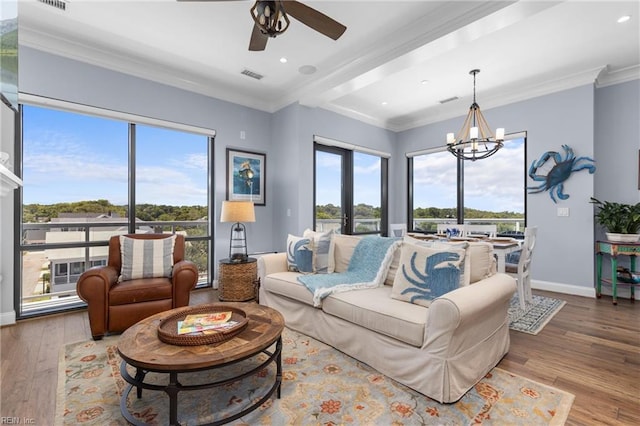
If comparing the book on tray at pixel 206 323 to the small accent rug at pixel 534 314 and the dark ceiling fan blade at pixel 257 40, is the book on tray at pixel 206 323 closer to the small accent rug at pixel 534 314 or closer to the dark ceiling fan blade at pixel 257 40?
the dark ceiling fan blade at pixel 257 40

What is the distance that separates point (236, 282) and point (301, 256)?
1097 mm

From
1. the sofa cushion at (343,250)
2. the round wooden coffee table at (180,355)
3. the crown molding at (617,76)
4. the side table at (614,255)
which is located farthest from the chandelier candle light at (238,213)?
the crown molding at (617,76)

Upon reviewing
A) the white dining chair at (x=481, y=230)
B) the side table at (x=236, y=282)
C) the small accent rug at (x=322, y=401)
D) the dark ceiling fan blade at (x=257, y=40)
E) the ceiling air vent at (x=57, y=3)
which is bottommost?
the small accent rug at (x=322, y=401)

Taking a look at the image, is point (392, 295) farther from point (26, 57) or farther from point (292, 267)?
point (26, 57)

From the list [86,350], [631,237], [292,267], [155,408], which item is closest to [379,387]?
[155,408]

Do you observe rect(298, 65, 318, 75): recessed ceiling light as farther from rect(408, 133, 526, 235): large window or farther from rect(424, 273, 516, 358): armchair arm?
rect(424, 273, 516, 358): armchair arm

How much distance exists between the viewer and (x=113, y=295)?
101 inches

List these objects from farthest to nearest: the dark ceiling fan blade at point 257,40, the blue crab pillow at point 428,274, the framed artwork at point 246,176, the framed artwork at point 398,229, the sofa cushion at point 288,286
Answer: the framed artwork at point 398,229
the framed artwork at point 246,176
the sofa cushion at point 288,286
the dark ceiling fan blade at point 257,40
the blue crab pillow at point 428,274

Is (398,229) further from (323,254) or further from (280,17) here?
(280,17)

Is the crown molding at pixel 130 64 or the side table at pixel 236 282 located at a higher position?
the crown molding at pixel 130 64

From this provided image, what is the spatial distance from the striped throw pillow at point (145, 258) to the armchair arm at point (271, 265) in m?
0.94

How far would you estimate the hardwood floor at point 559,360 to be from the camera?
166 centimetres

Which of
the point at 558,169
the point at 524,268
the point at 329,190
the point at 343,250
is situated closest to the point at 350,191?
the point at 329,190

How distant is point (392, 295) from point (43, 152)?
3952mm
